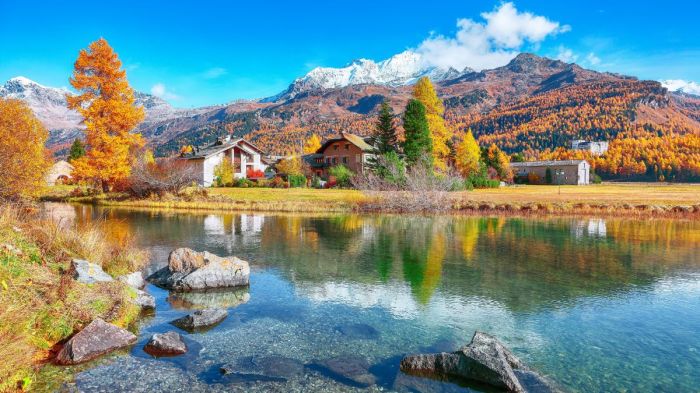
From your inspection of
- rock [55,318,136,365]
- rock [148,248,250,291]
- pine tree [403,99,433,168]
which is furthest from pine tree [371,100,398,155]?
rock [55,318,136,365]

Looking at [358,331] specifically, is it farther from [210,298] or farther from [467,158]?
[467,158]

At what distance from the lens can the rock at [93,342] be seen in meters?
9.04

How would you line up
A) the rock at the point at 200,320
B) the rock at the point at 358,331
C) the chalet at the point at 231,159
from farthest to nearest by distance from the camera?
1. the chalet at the point at 231,159
2. the rock at the point at 200,320
3. the rock at the point at 358,331

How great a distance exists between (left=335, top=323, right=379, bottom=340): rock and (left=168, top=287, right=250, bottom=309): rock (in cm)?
378

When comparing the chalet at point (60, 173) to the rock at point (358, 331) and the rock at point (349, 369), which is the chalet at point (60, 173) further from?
the rock at point (349, 369)

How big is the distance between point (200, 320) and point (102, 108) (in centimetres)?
4077

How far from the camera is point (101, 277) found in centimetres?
1217

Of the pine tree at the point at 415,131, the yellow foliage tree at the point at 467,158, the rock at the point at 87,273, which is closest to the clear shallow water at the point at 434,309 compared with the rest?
the rock at the point at 87,273

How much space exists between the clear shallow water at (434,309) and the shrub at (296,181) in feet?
136

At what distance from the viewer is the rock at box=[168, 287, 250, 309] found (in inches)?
528

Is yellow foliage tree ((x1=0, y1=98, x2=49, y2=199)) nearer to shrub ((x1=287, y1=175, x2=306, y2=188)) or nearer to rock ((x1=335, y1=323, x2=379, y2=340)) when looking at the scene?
rock ((x1=335, y1=323, x2=379, y2=340))

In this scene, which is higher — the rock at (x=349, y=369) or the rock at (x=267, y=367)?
the rock at (x=267, y=367)

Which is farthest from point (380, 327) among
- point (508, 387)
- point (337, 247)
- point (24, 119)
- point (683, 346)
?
point (24, 119)

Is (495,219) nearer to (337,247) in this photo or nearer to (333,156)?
(337,247)
